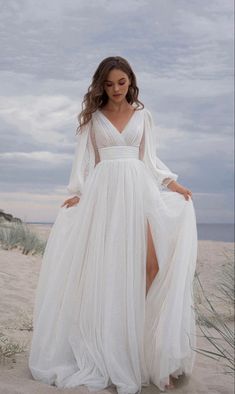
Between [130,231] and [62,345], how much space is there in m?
0.81

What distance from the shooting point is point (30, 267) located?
7.59 m

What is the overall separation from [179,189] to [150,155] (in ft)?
0.98

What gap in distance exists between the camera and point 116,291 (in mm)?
3557

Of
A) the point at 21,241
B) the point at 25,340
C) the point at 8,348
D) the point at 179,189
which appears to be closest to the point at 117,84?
the point at 179,189

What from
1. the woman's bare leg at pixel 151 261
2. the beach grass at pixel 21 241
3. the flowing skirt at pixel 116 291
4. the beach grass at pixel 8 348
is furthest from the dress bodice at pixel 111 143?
the beach grass at pixel 21 241

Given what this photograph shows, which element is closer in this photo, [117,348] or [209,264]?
[117,348]

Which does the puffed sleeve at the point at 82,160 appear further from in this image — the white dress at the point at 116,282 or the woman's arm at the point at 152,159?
the woman's arm at the point at 152,159

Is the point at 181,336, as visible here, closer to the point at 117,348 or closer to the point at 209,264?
the point at 117,348

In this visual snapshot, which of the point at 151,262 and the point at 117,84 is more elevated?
the point at 117,84

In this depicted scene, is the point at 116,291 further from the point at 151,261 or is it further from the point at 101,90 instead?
the point at 101,90

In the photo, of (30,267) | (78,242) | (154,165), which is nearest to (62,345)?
(78,242)

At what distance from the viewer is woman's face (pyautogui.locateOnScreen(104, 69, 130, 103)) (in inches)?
149

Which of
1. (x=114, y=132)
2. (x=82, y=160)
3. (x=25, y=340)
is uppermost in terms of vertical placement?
(x=114, y=132)

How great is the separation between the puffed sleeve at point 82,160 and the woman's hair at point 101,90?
6 cm
